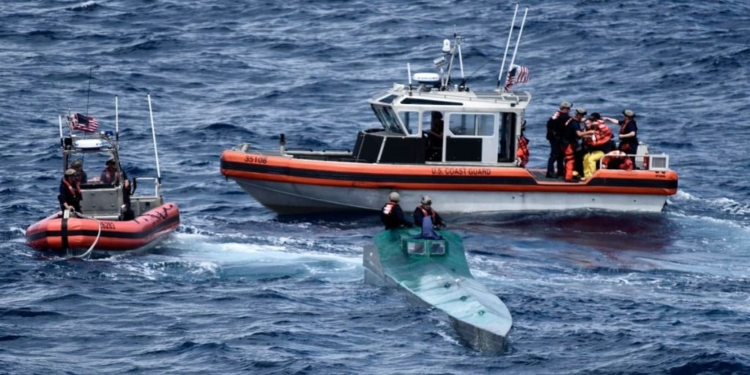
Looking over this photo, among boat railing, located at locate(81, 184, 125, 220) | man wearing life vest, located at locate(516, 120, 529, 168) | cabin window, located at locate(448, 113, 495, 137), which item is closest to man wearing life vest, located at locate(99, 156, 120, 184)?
boat railing, located at locate(81, 184, 125, 220)

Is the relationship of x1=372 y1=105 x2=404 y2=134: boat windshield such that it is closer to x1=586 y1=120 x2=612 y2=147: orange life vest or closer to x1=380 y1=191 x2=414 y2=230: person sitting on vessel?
x1=586 y1=120 x2=612 y2=147: orange life vest

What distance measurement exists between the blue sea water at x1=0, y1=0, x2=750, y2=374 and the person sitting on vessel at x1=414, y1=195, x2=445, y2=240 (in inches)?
49.4

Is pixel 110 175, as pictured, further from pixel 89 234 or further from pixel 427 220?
pixel 427 220

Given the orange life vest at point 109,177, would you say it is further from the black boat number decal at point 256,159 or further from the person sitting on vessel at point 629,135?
the person sitting on vessel at point 629,135

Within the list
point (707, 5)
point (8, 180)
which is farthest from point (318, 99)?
point (707, 5)

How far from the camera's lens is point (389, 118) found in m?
34.7

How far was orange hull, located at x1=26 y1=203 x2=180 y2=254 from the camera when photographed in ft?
93.5

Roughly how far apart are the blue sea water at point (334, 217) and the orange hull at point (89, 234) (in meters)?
0.37

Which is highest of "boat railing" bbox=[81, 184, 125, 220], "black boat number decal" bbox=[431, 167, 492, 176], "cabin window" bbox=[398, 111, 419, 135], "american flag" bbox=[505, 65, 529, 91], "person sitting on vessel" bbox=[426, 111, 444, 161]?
"american flag" bbox=[505, 65, 529, 91]

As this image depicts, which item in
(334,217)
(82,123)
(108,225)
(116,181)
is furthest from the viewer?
(334,217)

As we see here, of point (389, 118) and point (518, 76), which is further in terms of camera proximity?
point (518, 76)

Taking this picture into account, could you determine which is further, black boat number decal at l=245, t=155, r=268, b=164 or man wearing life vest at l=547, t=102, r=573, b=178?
man wearing life vest at l=547, t=102, r=573, b=178

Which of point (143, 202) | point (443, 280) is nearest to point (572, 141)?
point (443, 280)

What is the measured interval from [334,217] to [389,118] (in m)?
2.68
